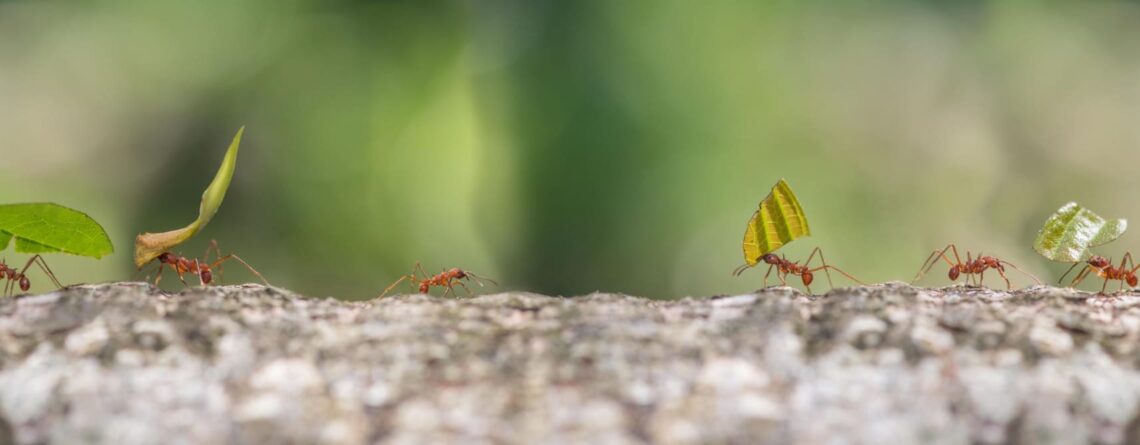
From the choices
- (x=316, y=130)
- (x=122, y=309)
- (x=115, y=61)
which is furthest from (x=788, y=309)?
(x=115, y=61)

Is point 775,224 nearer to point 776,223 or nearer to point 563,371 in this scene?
point 776,223

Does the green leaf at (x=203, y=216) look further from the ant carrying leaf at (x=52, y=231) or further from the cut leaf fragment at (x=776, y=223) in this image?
the cut leaf fragment at (x=776, y=223)

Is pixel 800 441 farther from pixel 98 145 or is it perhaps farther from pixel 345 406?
pixel 98 145

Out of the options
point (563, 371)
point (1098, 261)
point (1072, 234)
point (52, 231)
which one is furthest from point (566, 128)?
point (563, 371)

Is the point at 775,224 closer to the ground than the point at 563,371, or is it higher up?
higher up

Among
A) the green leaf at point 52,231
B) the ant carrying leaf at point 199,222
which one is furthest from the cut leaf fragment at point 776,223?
the green leaf at point 52,231

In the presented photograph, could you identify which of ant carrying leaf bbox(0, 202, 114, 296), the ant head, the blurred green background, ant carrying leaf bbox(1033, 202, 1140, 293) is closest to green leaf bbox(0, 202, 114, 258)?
ant carrying leaf bbox(0, 202, 114, 296)
